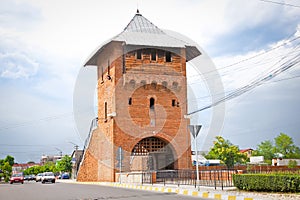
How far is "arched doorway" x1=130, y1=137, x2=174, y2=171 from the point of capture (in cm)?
3111

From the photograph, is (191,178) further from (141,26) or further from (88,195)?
(141,26)

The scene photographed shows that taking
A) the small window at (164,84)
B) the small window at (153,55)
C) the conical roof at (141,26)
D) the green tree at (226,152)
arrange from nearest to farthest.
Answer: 1. the small window at (164,84)
2. the small window at (153,55)
3. the conical roof at (141,26)
4. the green tree at (226,152)

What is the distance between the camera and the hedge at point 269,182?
42.8ft

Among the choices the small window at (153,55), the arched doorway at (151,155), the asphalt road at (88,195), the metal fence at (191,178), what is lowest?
the asphalt road at (88,195)

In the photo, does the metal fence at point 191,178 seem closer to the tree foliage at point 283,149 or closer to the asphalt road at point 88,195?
the asphalt road at point 88,195

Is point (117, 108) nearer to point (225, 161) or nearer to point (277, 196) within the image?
point (277, 196)

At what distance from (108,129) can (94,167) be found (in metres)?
5.32

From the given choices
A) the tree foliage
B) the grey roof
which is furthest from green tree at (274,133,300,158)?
the grey roof

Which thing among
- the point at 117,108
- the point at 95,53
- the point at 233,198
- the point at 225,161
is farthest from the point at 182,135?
the point at 225,161

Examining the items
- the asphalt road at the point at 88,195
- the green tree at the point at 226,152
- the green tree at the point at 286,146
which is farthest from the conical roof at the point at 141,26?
the green tree at the point at 286,146

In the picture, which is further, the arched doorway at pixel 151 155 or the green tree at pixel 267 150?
the green tree at pixel 267 150

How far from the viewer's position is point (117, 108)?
30703 millimetres

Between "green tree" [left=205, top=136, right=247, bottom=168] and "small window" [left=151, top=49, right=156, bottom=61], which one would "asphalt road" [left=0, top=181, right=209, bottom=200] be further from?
"green tree" [left=205, top=136, right=247, bottom=168]

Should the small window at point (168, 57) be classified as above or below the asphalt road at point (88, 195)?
above
